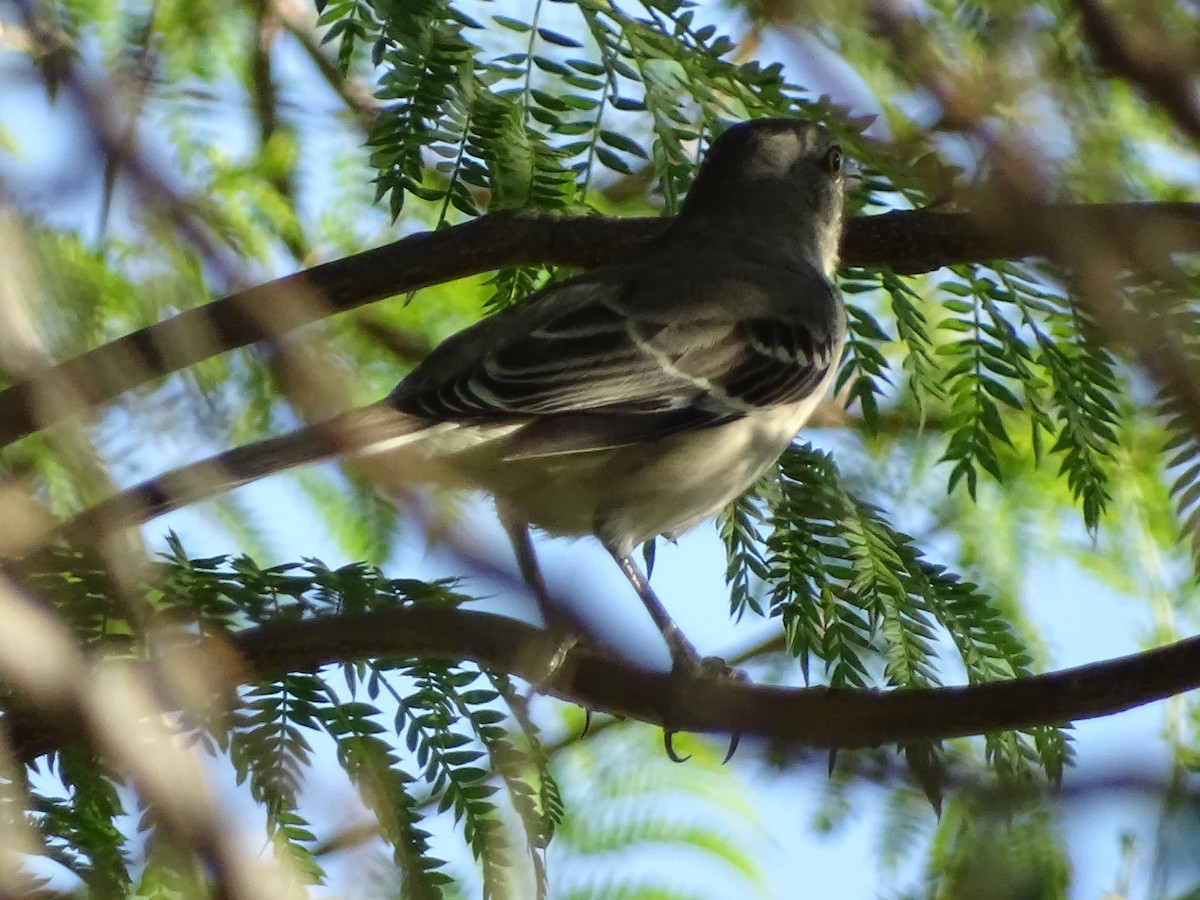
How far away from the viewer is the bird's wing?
3373mm

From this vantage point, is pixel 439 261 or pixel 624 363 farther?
pixel 624 363

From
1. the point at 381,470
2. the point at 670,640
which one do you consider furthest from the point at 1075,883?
the point at 670,640

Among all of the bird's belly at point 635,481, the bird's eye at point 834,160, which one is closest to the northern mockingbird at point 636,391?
the bird's belly at point 635,481

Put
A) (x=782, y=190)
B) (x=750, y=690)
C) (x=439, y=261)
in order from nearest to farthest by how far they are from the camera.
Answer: (x=750, y=690) < (x=439, y=261) < (x=782, y=190)

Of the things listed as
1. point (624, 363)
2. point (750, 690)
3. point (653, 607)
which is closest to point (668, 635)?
point (653, 607)

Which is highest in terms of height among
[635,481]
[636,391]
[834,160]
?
[834,160]

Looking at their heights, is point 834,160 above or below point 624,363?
above

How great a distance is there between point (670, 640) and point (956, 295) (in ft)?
3.36

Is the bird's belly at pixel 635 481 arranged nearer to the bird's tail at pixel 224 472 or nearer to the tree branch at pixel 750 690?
the bird's tail at pixel 224 472

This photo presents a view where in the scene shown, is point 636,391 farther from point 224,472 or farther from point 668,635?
point 224,472

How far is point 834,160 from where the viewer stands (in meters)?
4.79

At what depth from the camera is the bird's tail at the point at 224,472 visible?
1.39 meters

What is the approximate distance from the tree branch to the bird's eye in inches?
104

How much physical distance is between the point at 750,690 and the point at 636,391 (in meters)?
1.69
